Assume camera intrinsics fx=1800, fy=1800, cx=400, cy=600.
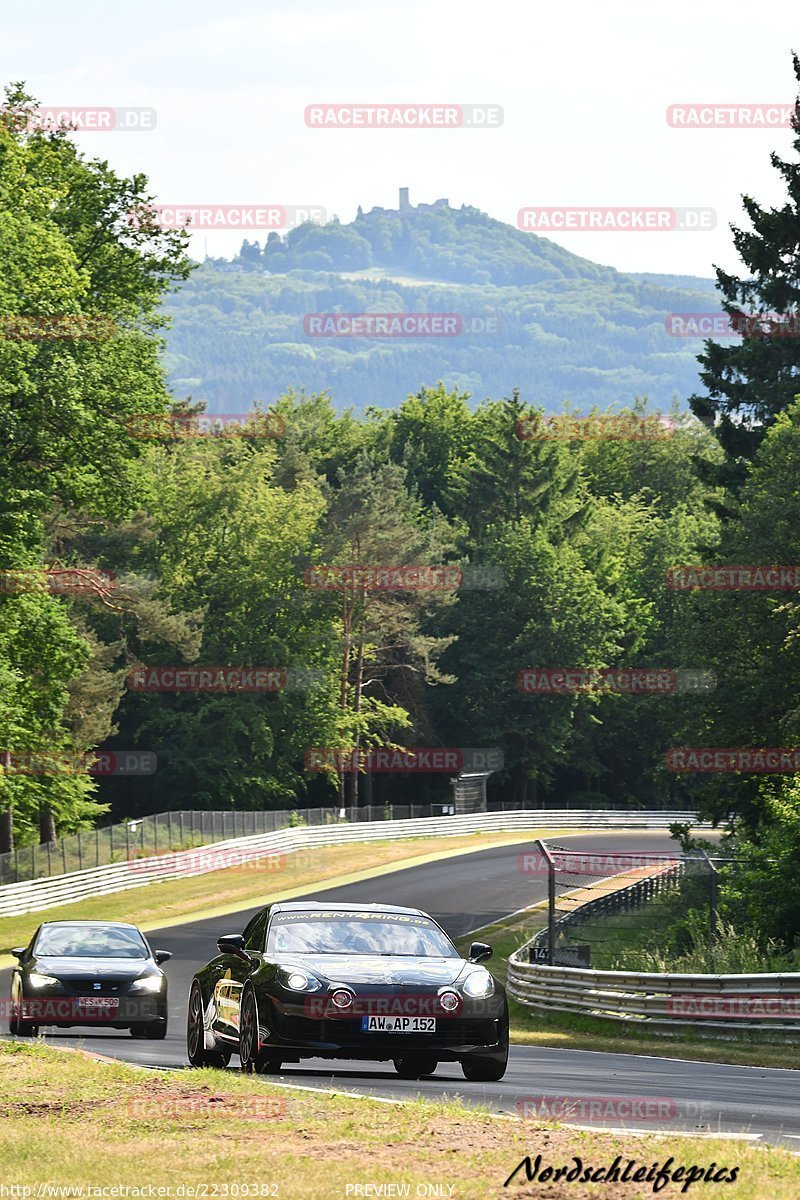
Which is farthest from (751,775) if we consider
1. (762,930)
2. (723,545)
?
(762,930)

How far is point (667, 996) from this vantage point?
2317 cm

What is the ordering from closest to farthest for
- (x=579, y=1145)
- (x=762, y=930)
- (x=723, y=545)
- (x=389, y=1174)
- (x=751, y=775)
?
(x=389, y=1174) < (x=579, y=1145) < (x=762, y=930) < (x=751, y=775) < (x=723, y=545)

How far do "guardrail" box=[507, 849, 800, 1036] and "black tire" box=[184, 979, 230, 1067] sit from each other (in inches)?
287

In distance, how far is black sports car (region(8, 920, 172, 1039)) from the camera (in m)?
20.3

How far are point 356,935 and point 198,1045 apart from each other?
2.00 m

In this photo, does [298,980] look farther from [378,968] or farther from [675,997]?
[675,997]

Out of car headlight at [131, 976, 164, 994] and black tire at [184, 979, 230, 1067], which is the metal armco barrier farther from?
black tire at [184, 979, 230, 1067]

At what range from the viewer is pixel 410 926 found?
50.2 ft

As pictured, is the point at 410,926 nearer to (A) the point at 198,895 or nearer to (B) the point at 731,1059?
(B) the point at 731,1059

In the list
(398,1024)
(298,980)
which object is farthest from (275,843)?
(398,1024)

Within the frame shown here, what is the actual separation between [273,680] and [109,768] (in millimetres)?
8787

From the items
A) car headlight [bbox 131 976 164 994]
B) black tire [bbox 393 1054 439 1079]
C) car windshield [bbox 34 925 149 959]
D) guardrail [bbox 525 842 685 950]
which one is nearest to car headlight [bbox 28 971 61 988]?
car windshield [bbox 34 925 149 959]

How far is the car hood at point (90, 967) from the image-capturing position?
2045cm

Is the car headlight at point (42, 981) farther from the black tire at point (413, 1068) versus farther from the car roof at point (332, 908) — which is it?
the black tire at point (413, 1068)
